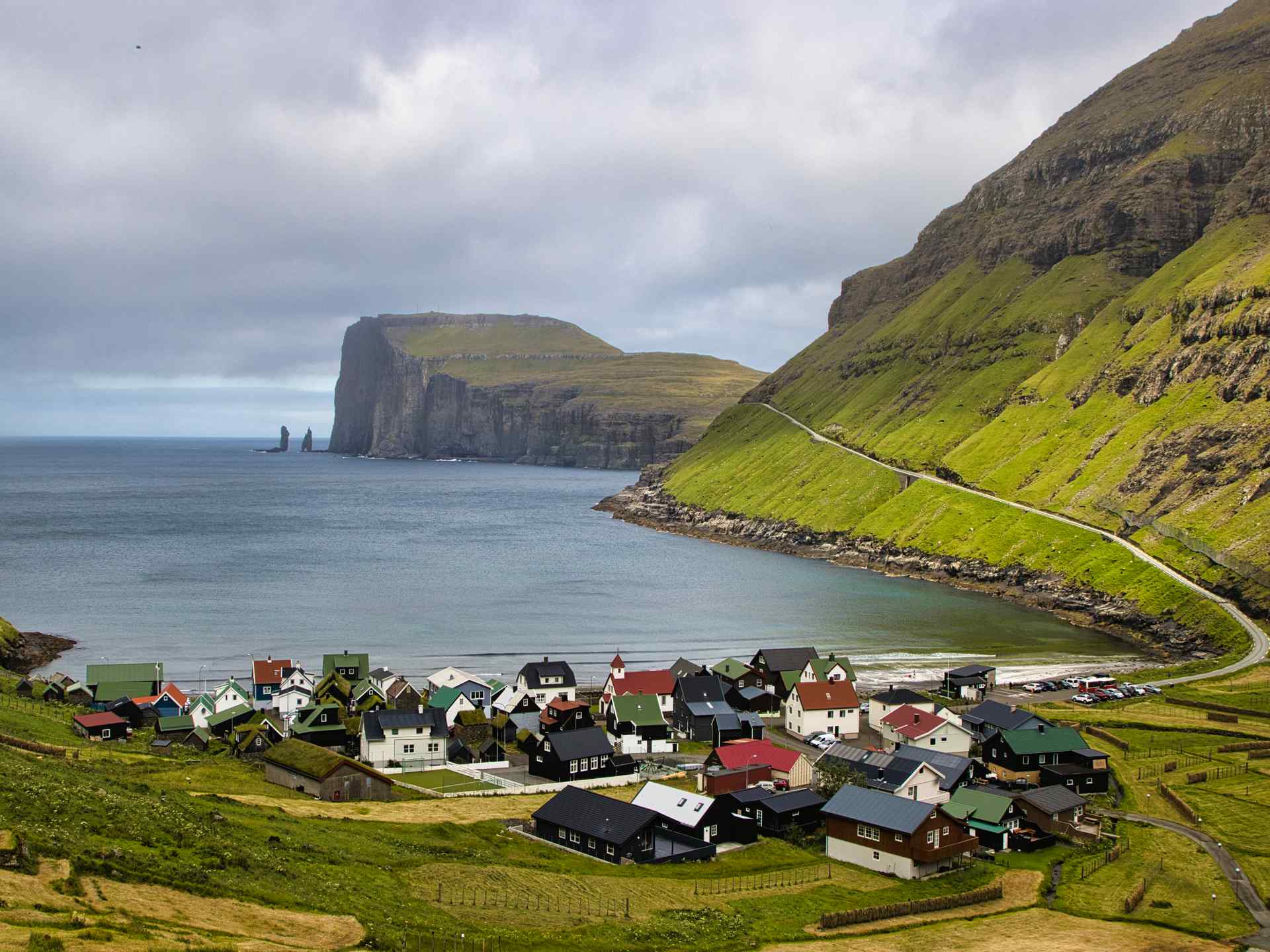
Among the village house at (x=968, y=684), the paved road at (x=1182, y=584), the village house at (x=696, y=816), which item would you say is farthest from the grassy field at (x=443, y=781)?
the paved road at (x=1182, y=584)

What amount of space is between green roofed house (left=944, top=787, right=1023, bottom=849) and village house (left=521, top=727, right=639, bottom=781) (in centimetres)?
1971

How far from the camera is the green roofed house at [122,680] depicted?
73.6m

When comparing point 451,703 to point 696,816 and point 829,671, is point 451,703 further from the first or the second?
point 829,671

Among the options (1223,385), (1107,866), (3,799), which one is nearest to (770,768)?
(1107,866)

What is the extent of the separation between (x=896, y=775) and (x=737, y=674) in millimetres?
27950

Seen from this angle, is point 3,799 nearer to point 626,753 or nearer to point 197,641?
point 626,753

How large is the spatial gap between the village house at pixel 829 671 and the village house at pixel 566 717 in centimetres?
1693

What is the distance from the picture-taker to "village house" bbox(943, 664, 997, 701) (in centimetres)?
8062

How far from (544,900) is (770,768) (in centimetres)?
2134

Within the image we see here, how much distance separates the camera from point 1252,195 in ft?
625

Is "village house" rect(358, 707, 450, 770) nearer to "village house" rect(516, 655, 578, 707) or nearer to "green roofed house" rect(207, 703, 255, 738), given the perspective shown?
"green roofed house" rect(207, 703, 255, 738)

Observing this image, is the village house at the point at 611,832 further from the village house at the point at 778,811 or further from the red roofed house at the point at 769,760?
the red roofed house at the point at 769,760

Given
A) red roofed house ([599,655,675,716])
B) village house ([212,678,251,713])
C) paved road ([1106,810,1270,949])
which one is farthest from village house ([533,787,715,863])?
village house ([212,678,251,713])

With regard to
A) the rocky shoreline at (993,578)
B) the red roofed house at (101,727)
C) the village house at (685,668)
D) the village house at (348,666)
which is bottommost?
the red roofed house at (101,727)
